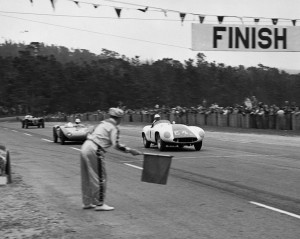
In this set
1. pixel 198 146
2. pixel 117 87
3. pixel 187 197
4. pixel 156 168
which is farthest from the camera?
pixel 117 87

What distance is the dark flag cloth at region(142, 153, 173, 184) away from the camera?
8.84 meters

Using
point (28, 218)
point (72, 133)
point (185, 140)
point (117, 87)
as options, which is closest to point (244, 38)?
point (185, 140)

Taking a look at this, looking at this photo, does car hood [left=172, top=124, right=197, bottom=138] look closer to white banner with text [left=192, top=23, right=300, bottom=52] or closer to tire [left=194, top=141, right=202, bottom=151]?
tire [left=194, top=141, right=202, bottom=151]

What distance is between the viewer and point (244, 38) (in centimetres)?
2041

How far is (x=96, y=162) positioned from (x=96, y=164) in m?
0.03

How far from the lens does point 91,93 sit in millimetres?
124188

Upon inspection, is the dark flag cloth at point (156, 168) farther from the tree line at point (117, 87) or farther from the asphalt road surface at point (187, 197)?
the tree line at point (117, 87)

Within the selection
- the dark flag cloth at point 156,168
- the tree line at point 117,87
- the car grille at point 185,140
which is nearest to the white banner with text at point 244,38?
the car grille at point 185,140

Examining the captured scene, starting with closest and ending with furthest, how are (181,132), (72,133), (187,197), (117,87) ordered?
(187,197) → (181,132) → (72,133) → (117,87)

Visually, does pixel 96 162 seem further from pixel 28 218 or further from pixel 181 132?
pixel 181 132

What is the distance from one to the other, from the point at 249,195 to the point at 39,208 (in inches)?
148

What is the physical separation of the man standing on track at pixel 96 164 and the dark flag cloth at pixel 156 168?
535 mm

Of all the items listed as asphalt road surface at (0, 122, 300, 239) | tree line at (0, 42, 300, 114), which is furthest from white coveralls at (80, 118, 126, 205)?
tree line at (0, 42, 300, 114)

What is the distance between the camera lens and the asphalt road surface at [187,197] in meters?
7.07
